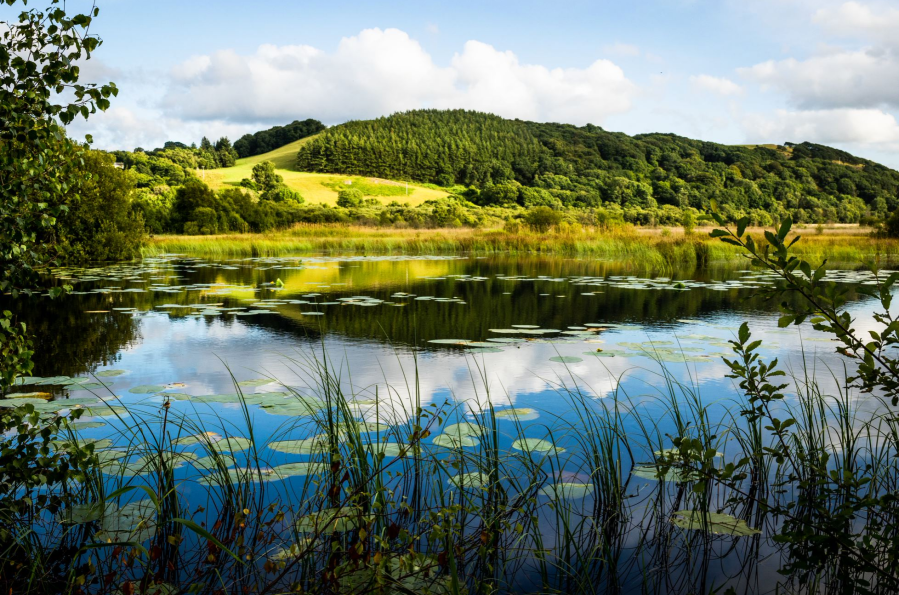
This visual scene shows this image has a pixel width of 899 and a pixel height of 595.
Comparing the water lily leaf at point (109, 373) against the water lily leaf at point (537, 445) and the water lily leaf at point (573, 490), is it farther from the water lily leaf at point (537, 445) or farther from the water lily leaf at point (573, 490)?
the water lily leaf at point (573, 490)

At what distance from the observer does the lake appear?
2.29 metres

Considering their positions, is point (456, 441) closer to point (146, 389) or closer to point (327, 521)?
point (327, 521)

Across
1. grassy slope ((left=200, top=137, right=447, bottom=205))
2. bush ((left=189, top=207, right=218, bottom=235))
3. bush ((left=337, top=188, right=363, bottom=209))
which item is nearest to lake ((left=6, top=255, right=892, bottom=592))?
bush ((left=189, top=207, right=218, bottom=235))

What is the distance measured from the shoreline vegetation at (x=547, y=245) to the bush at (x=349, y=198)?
85.3 ft

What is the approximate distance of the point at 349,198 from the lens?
185 ft

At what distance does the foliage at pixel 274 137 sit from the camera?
322 feet

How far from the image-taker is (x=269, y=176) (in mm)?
58750

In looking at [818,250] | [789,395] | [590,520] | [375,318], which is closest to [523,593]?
[590,520]

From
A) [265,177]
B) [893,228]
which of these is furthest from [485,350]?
[265,177]

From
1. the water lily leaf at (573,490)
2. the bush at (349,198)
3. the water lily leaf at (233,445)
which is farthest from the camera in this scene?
the bush at (349,198)

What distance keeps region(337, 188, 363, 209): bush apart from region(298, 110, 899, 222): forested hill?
14390mm

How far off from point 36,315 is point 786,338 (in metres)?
8.48

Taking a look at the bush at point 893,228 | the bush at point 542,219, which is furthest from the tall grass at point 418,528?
the bush at point 893,228

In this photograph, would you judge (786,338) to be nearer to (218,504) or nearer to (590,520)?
(590,520)
